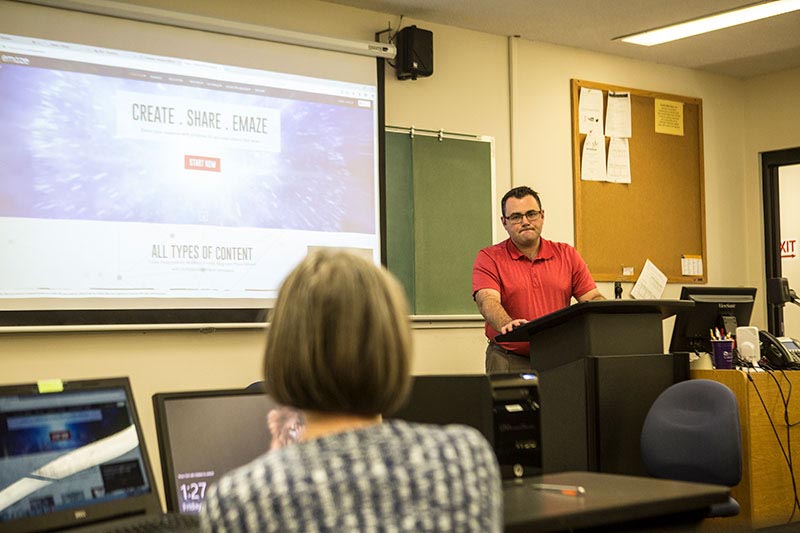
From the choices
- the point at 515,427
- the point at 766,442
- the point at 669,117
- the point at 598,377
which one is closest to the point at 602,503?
the point at 515,427

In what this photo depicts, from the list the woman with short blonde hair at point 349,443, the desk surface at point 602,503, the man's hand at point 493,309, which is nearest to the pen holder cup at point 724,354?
the man's hand at point 493,309

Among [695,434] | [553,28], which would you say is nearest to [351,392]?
[695,434]

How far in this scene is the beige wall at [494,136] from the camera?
406cm

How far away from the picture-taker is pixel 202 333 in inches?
167

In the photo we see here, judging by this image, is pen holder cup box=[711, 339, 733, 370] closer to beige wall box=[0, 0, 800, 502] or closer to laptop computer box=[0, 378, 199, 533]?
beige wall box=[0, 0, 800, 502]

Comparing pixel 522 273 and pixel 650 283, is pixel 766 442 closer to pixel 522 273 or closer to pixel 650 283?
pixel 522 273

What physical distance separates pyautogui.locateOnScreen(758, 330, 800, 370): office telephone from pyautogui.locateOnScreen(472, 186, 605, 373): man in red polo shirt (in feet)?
2.38

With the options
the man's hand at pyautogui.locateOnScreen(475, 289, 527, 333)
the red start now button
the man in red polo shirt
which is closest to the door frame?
the man in red polo shirt

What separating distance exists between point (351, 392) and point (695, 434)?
242cm

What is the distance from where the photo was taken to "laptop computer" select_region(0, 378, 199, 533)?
5.19 ft

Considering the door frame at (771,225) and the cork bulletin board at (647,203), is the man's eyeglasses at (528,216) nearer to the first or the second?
the cork bulletin board at (647,203)

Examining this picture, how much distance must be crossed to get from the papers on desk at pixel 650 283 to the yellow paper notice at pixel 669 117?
2.80 feet

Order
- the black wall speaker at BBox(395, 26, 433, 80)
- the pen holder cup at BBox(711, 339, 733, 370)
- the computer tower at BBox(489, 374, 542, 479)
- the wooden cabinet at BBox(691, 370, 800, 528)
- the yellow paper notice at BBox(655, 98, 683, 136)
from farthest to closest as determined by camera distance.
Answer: the yellow paper notice at BBox(655, 98, 683, 136)
the black wall speaker at BBox(395, 26, 433, 80)
the pen holder cup at BBox(711, 339, 733, 370)
the wooden cabinet at BBox(691, 370, 800, 528)
the computer tower at BBox(489, 374, 542, 479)

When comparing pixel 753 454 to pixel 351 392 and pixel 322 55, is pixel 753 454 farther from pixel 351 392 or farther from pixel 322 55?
pixel 351 392
